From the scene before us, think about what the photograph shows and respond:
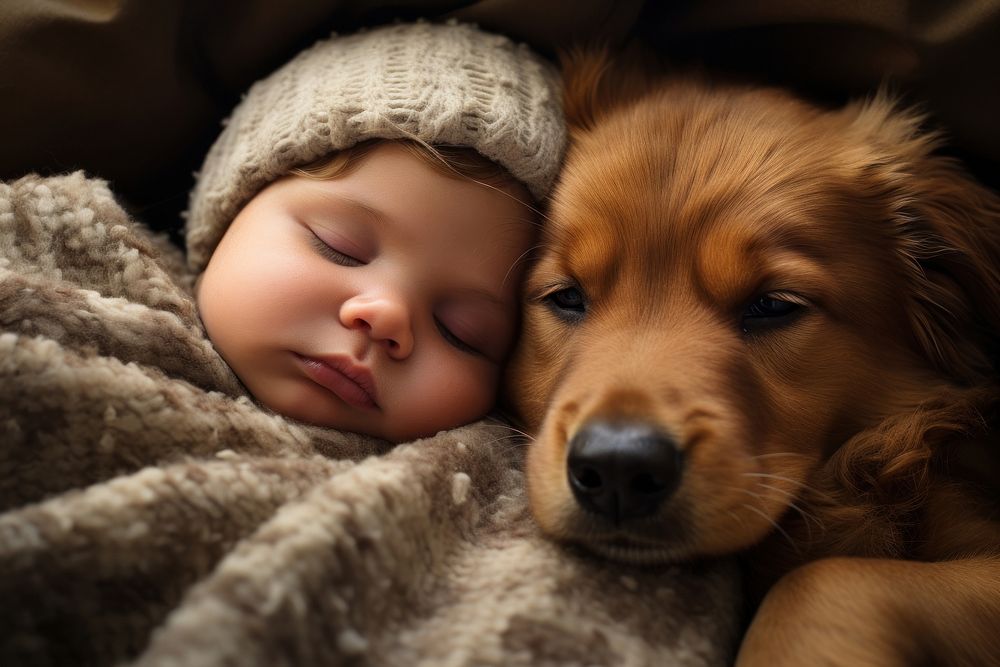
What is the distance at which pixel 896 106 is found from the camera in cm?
200

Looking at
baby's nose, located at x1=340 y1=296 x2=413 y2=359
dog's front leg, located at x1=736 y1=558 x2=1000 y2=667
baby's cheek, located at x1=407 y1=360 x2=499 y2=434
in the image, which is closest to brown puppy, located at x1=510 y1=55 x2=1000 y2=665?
dog's front leg, located at x1=736 y1=558 x2=1000 y2=667

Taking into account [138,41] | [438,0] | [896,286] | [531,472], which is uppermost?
[438,0]

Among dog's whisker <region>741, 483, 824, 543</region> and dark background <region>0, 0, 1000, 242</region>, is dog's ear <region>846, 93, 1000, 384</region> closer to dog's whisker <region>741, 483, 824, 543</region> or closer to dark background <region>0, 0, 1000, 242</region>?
dark background <region>0, 0, 1000, 242</region>

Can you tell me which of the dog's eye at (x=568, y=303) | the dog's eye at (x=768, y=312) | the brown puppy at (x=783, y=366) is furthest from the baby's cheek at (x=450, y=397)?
the dog's eye at (x=768, y=312)

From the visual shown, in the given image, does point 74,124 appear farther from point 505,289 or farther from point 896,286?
point 896,286

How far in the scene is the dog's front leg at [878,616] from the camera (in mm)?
1268

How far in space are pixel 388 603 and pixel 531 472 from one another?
468mm

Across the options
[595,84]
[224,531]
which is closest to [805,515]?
[224,531]

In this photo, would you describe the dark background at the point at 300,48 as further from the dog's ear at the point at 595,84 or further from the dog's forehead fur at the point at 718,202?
the dog's forehead fur at the point at 718,202

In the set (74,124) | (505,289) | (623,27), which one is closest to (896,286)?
(505,289)

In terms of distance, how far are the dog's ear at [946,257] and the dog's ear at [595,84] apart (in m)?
0.59

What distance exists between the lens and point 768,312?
1701mm

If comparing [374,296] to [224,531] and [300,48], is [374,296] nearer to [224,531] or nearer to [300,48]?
[224,531]

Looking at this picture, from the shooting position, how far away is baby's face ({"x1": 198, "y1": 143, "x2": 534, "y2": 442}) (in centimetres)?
176
